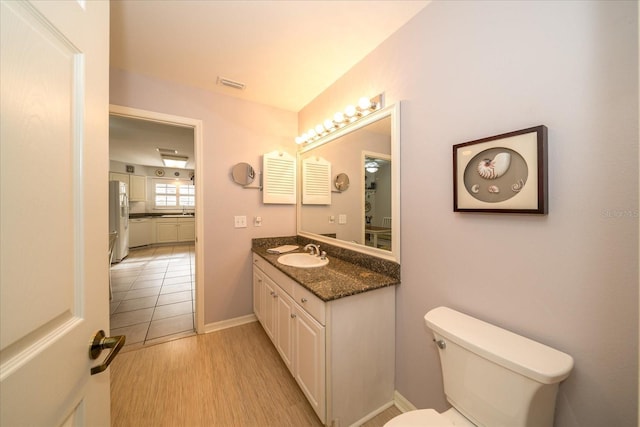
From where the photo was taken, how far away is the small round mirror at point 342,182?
2.00 metres

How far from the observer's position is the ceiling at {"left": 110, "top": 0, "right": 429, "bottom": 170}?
1.33 meters

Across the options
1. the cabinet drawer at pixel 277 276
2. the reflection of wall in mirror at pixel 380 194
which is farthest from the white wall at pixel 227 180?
the reflection of wall in mirror at pixel 380 194

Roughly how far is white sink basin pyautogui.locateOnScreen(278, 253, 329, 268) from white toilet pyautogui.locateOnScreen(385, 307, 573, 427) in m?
0.96

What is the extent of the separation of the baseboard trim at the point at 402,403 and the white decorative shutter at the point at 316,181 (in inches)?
59.6

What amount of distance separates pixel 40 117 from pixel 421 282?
1.56m

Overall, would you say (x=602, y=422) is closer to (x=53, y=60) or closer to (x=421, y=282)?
(x=421, y=282)

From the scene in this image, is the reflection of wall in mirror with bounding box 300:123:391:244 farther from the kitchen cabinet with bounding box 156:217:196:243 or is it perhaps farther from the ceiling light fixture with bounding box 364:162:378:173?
the kitchen cabinet with bounding box 156:217:196:243

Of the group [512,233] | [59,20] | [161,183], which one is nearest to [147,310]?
[59,20]

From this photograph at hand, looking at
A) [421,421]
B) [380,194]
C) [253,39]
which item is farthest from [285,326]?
[253,39]

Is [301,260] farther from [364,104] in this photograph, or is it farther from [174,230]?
[174,230]

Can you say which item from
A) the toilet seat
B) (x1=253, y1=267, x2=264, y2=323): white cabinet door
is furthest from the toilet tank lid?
(x1=253, y1=267, x2=264, y2=323): white cabinet door

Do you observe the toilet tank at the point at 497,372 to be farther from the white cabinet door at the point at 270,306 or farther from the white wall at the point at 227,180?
the white wall at the point at 227,180

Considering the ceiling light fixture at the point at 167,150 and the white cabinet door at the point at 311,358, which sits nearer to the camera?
the white cabinet door at the point at 311,358

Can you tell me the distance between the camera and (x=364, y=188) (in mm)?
1765
